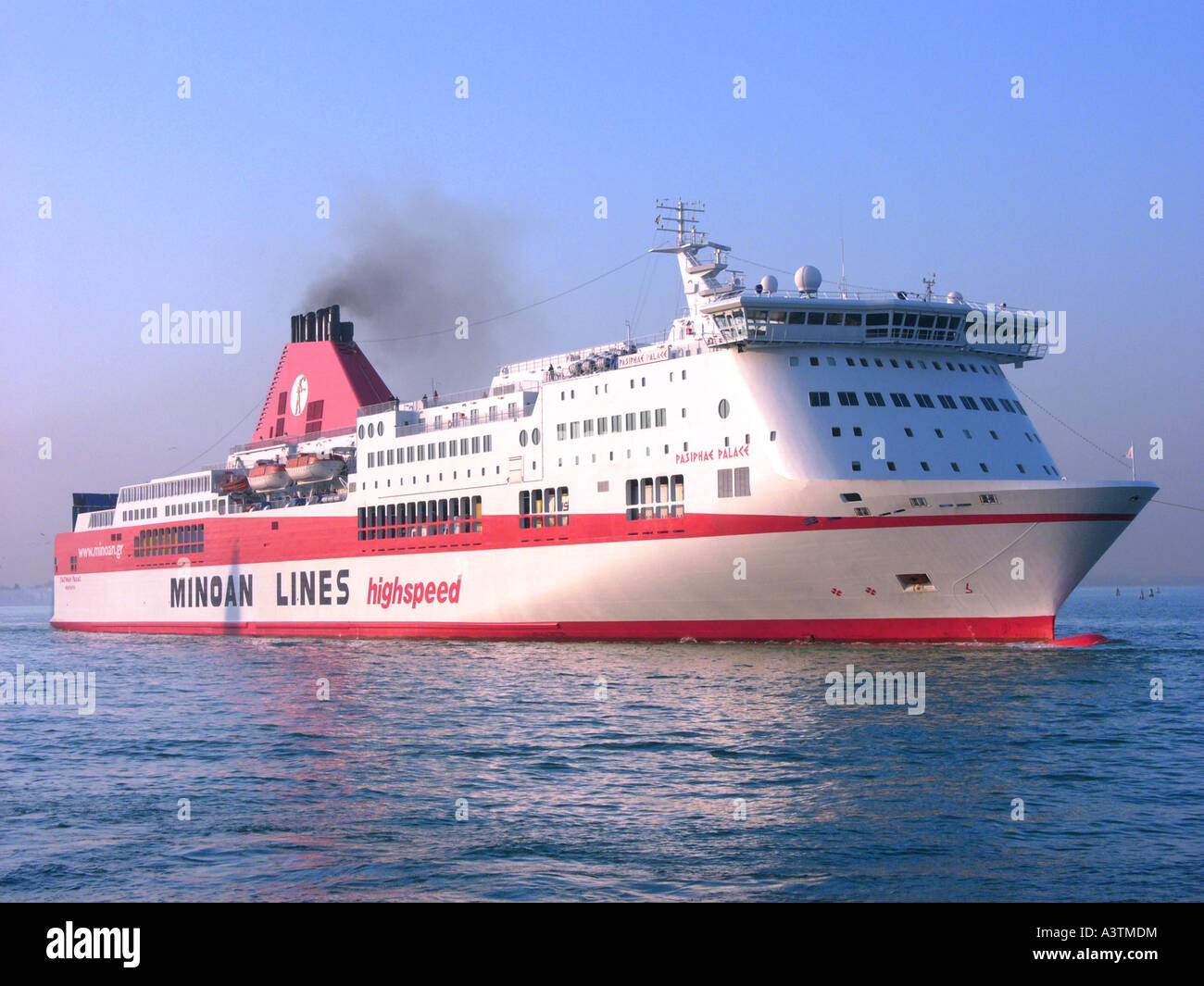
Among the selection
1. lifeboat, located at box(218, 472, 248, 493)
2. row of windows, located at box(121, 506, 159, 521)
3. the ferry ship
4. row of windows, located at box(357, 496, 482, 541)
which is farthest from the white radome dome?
row of windows, located at box(121, 506, 159, 521)

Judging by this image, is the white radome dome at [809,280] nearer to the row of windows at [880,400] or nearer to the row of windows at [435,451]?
the row of windows at [880,400]

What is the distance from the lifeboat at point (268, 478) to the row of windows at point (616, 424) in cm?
1940

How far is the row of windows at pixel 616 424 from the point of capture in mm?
36156

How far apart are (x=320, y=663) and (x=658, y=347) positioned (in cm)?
1503

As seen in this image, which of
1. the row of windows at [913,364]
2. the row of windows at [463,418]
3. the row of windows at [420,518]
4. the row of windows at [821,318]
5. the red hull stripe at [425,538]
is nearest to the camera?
the red hull stripe at [425,538]

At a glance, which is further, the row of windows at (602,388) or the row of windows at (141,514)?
the row of windows at (141,514)

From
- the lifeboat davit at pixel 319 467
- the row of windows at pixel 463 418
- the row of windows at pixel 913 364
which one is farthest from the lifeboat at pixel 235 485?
the row of windows at pixel 913 364

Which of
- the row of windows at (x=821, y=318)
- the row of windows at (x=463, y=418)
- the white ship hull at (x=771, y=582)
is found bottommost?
the white ship hull at (x=771, y=582)

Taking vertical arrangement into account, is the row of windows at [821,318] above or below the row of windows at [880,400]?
above

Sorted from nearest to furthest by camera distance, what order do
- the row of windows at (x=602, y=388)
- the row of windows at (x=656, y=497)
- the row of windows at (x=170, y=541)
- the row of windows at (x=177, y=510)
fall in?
1. the row of windows at (x=656, y=497)
2. the row of windows at (x=602, y=388)
3. the row of windows at (x=177, y=510)
4. the row of windows at (x=170, y=541)

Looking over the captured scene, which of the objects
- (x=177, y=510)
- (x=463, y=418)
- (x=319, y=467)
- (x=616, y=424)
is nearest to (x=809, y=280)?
(x=616, y=424)

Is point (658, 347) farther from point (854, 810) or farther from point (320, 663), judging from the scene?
point (854, 810)

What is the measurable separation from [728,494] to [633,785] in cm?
1726

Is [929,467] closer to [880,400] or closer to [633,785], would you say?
[880,400]
